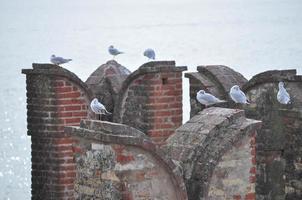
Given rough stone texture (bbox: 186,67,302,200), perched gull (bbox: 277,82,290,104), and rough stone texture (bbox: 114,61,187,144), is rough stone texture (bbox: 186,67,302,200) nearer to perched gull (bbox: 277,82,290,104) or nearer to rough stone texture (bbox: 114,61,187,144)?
perched gull (bbox: 277,82,290,104)

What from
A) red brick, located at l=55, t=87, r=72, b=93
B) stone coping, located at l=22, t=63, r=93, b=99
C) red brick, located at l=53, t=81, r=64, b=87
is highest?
stone coping, located at l=22, t=63, r=93, b=99

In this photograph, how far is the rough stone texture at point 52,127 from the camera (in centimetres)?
1302

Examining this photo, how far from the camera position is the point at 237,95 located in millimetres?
12719

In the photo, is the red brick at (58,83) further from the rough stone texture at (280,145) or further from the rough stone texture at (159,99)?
the rough stone texture at (280,145)

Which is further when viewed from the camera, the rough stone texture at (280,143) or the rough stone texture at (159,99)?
the rough stone texture at (280,143)

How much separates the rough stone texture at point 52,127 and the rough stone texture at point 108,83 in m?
0.83

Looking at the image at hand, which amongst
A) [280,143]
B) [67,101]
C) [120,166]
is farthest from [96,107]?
[120,166]

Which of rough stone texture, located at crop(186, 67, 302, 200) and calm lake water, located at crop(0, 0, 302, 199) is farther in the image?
calm lake water, located at crop(0, 0, 302, 199)

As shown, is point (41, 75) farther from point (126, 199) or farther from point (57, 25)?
point (57, 25)

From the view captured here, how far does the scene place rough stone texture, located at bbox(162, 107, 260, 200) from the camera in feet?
34.3

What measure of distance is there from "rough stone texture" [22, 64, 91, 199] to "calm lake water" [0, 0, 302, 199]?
9750mm

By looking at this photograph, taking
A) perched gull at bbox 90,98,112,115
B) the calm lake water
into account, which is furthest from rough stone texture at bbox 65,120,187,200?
the calm lake water

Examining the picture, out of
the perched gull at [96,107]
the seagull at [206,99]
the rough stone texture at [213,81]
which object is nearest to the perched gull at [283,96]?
the seagull at [206,99]

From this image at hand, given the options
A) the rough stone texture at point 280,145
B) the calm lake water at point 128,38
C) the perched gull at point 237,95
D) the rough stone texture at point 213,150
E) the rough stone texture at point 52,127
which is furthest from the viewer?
the calm lake water at point 128,38
